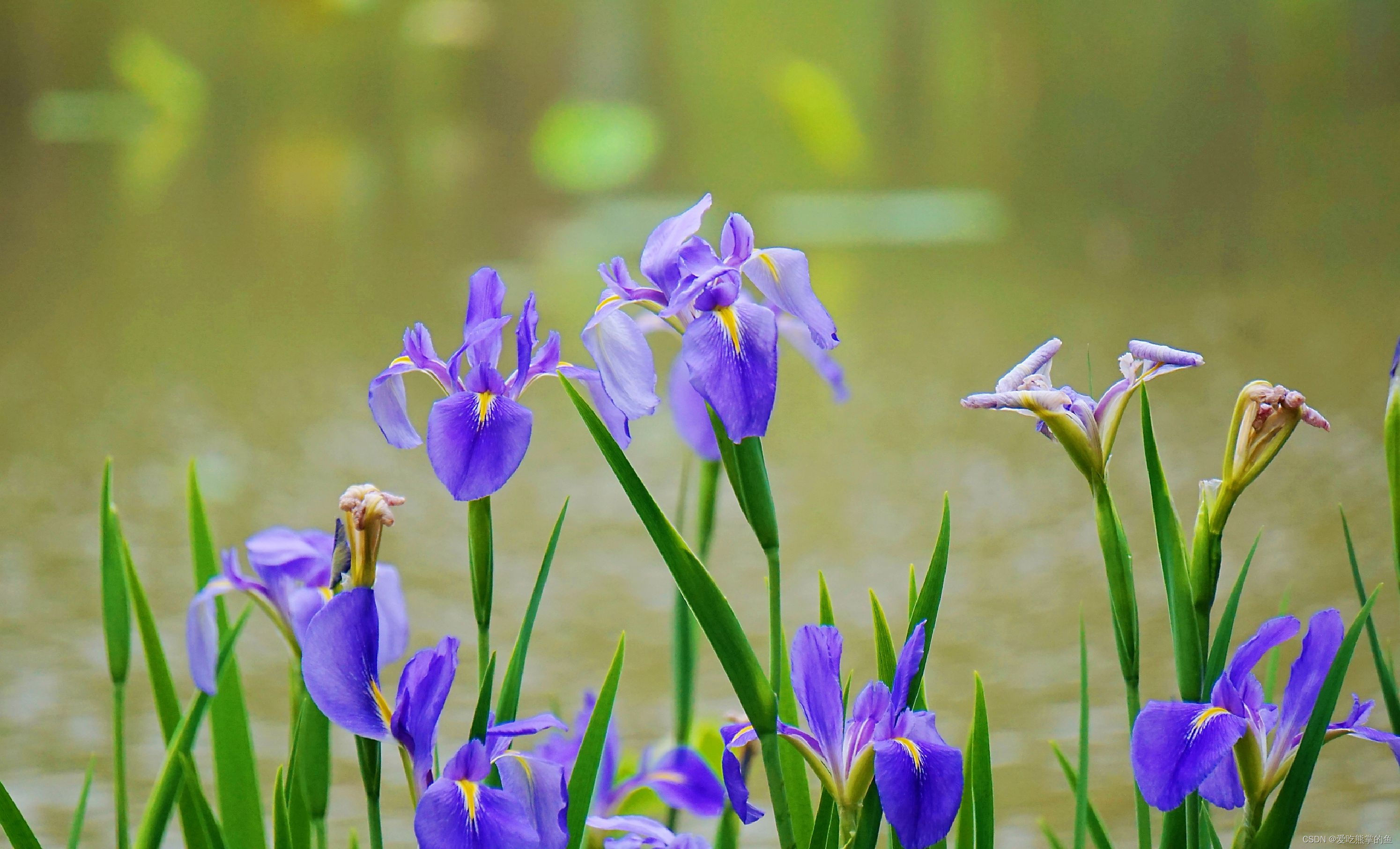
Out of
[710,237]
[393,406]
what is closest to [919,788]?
[393,406]

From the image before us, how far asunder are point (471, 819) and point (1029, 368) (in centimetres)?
11

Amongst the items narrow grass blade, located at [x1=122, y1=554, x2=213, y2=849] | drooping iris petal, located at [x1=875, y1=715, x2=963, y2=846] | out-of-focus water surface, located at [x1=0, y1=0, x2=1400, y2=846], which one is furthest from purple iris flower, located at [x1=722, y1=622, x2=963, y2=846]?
out-of-focus water surface, located at [x1=0, y1=0, x2=1400, y2=846]

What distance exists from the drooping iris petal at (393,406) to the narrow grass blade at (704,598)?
1.6 inches

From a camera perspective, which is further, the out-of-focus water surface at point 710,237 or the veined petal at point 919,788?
the out-of-focus water surface at point 710,237

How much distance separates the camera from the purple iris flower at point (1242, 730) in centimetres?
Answer: 16

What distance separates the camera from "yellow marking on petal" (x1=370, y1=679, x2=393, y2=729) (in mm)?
167

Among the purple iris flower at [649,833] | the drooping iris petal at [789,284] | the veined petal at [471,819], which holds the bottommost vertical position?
the purple iris flower at [649,833]

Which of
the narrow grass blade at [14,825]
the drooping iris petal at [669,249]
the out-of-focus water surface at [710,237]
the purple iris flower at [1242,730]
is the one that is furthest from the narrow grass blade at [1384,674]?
the out-of-focus water surface at [710,237]

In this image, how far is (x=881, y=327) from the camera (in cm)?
133

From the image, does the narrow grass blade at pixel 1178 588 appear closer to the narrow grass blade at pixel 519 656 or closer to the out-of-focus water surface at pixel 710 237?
the narrow grass blade at pixel 519 656

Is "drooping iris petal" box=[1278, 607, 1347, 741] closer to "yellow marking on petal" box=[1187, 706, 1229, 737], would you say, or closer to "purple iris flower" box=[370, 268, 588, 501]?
"yellow marking on petal" box=[1187, 706, 1229, 737]

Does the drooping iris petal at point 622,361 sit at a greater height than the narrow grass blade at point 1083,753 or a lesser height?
greater

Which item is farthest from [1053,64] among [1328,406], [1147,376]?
[1147,376]

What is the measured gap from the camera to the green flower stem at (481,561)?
17 cm
